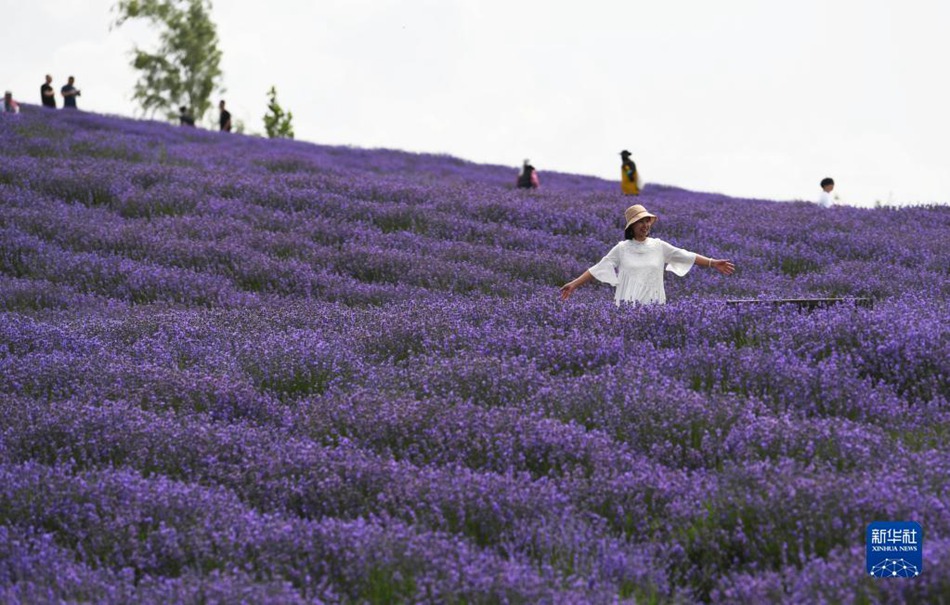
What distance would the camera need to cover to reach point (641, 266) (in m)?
7.51

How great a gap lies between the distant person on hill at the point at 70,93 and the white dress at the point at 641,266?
23776 mm

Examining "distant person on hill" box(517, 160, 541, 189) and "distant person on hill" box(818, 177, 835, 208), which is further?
"distant person on hill" box(517, 160, 541, 189)

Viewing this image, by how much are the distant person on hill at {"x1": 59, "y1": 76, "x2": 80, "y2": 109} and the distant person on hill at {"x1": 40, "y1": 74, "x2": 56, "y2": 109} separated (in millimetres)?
360

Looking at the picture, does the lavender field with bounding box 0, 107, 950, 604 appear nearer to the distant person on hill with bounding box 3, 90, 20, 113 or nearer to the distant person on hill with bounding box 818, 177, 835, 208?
the distant person on hill with bounding box 818, 177, 835, 208

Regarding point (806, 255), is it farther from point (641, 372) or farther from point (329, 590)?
point (329, 590)

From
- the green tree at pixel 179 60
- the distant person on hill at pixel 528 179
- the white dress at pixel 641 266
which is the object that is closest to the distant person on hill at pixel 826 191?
the distant person on hill at pixel 528 179

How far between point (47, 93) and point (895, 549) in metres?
28.8

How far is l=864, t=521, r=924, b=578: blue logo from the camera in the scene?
3.11 metres

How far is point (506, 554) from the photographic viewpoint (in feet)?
12.2

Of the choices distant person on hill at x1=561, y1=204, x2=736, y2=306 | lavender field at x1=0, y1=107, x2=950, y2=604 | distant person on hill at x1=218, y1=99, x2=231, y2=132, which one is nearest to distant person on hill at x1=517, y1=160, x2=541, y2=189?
lavender field at x1=0, y1=107, x2=950, y2=604

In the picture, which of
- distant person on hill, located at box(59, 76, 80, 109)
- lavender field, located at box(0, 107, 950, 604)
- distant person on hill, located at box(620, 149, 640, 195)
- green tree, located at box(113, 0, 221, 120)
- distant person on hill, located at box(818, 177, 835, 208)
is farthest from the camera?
green tree, located at box(113, 0, 221, 120)

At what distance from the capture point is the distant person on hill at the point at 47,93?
92.2 ft

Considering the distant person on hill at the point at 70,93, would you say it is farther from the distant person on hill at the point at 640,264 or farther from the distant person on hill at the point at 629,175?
the distant person on hill at the point at 640,264

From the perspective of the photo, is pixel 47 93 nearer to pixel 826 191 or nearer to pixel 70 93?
pixel 70 93
